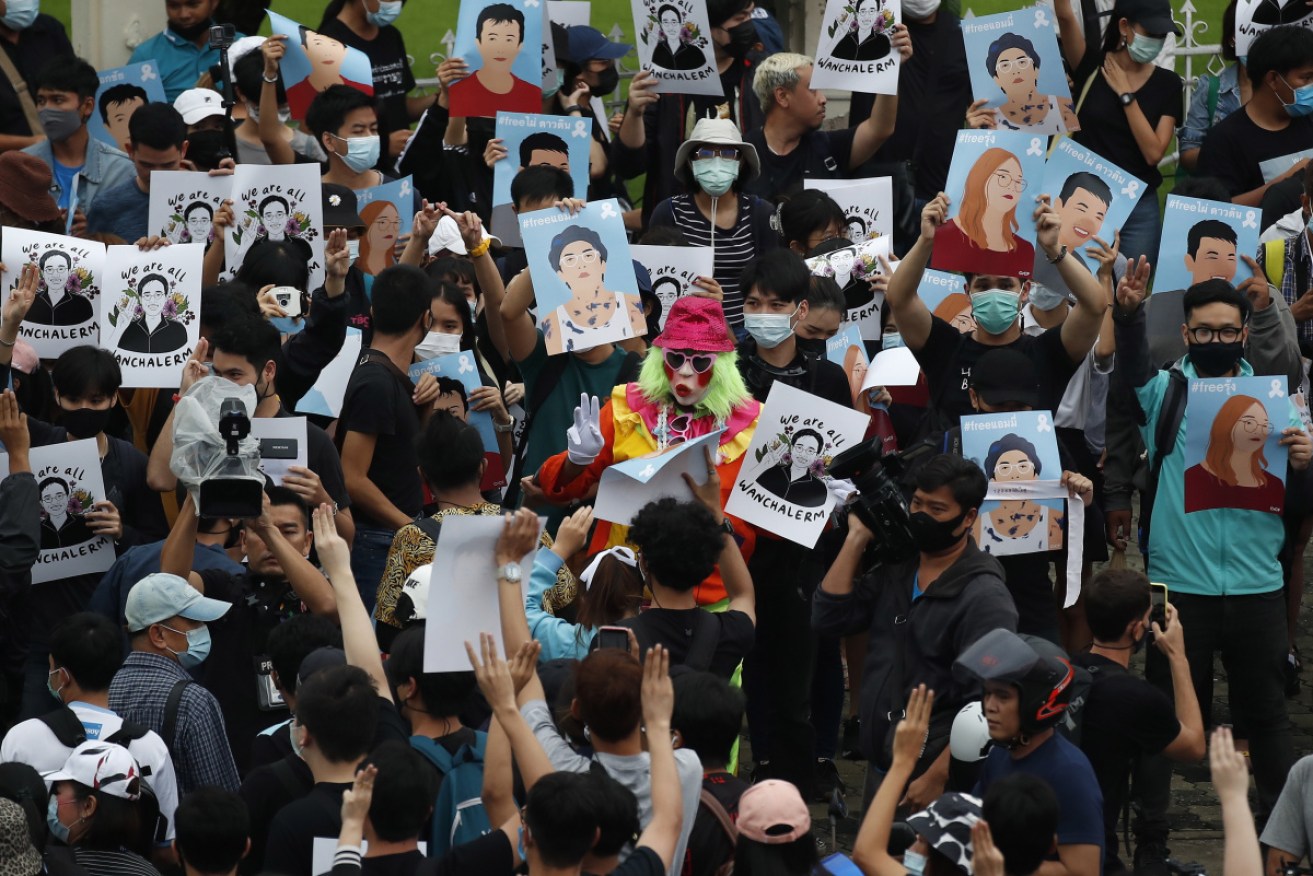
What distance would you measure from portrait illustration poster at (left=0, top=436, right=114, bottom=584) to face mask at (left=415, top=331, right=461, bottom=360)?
5.00ft

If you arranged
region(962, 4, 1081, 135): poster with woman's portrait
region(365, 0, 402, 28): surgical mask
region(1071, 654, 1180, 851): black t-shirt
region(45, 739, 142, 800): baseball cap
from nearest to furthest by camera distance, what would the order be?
region(45, 739, 142, 800): baseball cap → region(1071, 654, 1180, 851): black t-shirt → region(962, 4, 1081, 135): poster with woman's portrait → region(365, 0, 402, 28): surgical mask

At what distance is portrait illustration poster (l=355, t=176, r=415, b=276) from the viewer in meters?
9.70

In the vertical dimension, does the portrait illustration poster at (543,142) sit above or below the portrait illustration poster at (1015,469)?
above

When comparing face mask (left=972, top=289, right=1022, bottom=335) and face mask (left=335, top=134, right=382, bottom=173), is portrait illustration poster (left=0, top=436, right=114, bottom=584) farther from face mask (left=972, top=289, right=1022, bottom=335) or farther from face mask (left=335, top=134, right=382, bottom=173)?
face mask (left=972, top=289, right=1022, bottom=335)

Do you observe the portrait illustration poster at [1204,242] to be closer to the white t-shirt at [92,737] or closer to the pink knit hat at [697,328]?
the pink knit hat at [697,328]

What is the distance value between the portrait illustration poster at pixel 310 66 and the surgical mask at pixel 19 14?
2417 millimetres

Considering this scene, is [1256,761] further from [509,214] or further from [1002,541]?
[509,214]

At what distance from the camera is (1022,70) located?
33.4 feet

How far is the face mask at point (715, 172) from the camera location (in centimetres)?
932

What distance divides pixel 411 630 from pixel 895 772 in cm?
153

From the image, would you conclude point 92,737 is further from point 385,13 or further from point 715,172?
point 385,13

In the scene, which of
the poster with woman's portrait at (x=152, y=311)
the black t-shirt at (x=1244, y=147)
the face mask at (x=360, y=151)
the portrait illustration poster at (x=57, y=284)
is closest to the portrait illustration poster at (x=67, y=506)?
the poster with woman's portrait at (x=152, y=311)

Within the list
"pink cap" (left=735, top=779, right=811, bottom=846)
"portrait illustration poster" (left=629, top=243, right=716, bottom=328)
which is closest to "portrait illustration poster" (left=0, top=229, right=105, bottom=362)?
"portrait illustration poster" (left=629, top=243, right=716, bottom=328)

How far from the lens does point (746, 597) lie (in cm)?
668
